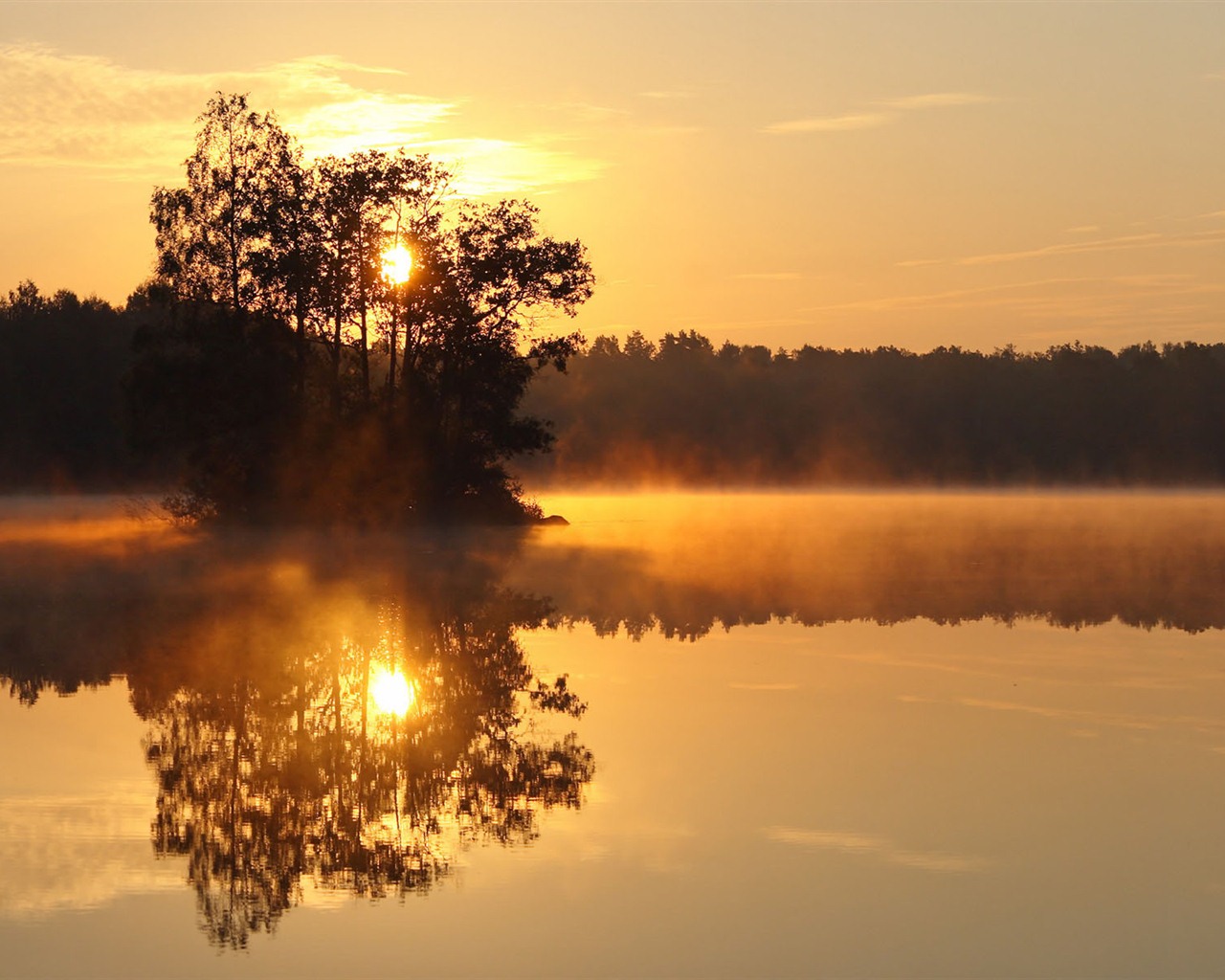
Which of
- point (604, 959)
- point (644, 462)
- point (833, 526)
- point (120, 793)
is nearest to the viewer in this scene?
point (604, 959)

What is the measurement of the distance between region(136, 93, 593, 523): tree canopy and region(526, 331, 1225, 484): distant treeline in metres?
68.3

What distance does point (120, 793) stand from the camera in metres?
11.0

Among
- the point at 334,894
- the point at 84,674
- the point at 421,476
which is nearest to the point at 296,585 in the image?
the point at 84,674

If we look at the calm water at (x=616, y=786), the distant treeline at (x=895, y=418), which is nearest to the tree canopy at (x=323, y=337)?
the calm water at (x=616, y=786)

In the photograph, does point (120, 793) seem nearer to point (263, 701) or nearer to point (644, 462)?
point (263, 701)

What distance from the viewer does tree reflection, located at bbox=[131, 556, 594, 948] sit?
29.4 ft

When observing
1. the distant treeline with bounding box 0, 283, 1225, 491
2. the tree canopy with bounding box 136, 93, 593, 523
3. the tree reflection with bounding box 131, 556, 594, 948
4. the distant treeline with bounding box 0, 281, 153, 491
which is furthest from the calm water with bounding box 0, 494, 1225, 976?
the distant treeline with bounding box 0, 283, 1225, 491

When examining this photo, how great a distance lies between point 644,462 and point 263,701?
117268 mm

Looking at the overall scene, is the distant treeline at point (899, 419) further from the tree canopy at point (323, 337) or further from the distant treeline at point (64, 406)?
the tree canopy at point (323, 337)

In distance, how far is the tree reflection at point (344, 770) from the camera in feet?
29.4

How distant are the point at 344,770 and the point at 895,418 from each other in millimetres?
125932

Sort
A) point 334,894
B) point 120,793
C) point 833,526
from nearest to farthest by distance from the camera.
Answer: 1. point 334,894
2. point 120,793
3. point 833,526

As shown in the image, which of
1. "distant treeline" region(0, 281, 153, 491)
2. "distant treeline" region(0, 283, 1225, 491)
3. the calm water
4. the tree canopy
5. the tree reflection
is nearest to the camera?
the calm water

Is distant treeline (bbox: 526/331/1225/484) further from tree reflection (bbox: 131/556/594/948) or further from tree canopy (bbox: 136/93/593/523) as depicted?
tree reflection (bbox: 131/556/594/948)
